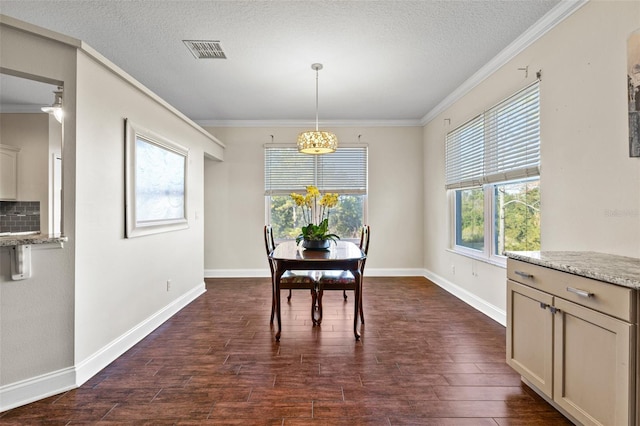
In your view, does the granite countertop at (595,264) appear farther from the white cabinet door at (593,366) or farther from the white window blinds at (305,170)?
the white window blinds at (305,170)

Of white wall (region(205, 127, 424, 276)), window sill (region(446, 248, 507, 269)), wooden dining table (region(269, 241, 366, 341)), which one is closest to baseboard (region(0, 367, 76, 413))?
wooden dining table (region(269, 241, 366, 341))

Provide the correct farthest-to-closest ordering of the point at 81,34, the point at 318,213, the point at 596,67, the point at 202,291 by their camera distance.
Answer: the point at 318,213 → the point at 202,291 → the point at 81,34 → the point at 596,67

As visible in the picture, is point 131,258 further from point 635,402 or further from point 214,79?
point 635,402

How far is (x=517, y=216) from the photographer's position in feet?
10.7

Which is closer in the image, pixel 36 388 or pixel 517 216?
pixel 36 388

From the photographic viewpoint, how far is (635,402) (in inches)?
52.7

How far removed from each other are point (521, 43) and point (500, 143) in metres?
0.92

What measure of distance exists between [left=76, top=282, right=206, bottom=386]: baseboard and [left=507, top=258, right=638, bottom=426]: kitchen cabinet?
2.87 meters

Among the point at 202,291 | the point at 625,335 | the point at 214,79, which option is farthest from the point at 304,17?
the point at 202,291

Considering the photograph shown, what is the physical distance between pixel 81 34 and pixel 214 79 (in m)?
1.31

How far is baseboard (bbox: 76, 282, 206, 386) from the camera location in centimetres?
224

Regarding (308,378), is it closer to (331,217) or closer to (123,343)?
(123,343)

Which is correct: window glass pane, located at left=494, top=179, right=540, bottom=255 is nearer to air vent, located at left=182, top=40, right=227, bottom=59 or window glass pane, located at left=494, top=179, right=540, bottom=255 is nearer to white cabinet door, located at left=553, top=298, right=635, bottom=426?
white cabinet door, located at left=553, top=298, right=635, bottom=426

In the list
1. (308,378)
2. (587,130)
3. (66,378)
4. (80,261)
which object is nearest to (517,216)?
(587,130)
